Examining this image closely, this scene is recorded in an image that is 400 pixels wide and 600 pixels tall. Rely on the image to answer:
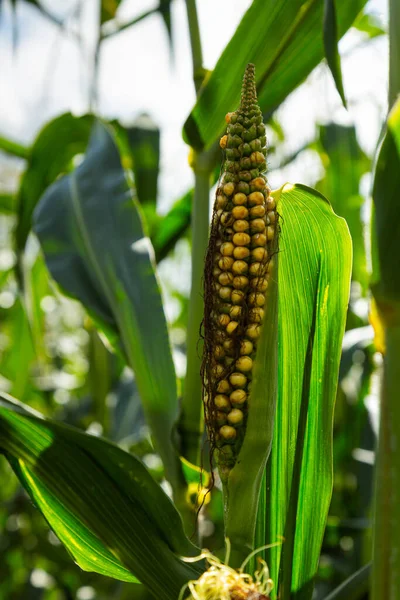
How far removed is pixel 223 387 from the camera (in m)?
0.67

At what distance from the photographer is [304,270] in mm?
737

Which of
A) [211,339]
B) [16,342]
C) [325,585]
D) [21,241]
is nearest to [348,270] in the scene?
[211,339]

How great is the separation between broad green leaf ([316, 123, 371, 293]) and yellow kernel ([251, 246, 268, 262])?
3.88ft

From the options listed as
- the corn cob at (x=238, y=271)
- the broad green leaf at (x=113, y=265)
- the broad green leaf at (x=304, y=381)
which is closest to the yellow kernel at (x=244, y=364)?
the corn cob at (x=238, y=271)

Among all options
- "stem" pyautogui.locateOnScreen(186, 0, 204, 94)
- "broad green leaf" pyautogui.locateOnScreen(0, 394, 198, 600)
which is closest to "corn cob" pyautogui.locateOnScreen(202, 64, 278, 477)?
"broad green leaf" pyautogui.locateOnScreen(0, 394, 198, 600)

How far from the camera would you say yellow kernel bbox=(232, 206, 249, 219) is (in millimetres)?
663

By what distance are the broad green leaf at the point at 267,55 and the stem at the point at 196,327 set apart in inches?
2.9

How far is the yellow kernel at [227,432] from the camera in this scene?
0.68m

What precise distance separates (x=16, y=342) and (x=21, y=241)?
647 millimetres

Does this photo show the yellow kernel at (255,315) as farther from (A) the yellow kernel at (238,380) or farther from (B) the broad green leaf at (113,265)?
(B) the broad green leaf at (113,265)

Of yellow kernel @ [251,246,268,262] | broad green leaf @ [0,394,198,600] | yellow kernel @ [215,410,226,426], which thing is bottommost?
broad green leaf @ [0,394,198,600]

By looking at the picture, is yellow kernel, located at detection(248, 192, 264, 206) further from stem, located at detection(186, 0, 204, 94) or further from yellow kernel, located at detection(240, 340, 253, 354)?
stem, located at detection(186, 0, 204, 94)

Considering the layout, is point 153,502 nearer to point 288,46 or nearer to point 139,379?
point 139,379

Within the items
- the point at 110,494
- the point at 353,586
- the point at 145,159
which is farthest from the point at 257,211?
the point at 145,159
